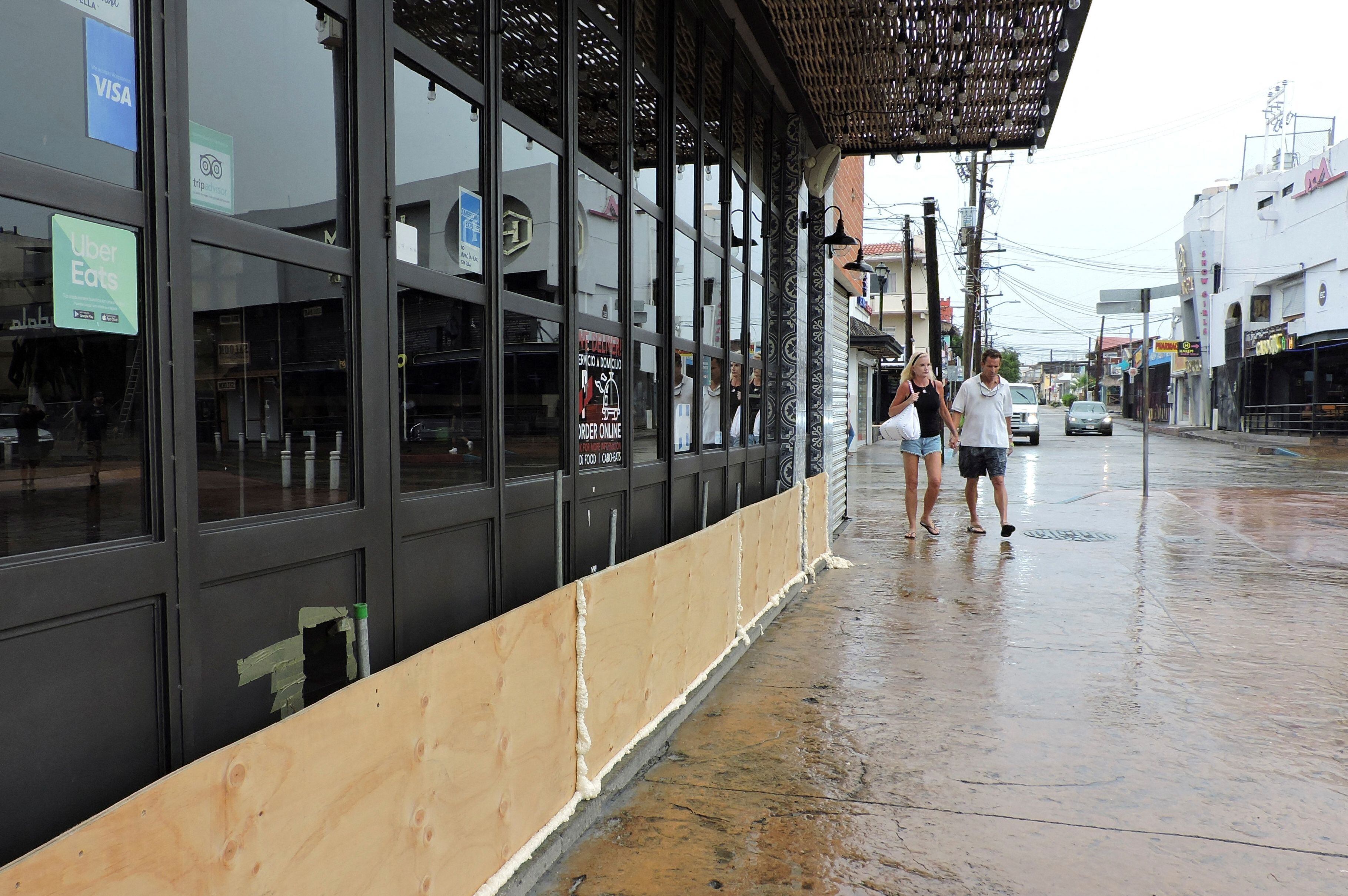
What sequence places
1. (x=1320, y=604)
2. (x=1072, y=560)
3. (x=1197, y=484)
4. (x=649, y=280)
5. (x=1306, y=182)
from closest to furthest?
(x=649, y=280), (x=1320, y=604), (x=1072, y=560), (x=1197, y=484), (x=1306, y=182)

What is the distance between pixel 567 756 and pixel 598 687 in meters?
0.33

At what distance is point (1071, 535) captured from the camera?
10.3 meters

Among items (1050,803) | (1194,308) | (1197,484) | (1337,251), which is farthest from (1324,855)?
(1194,308)

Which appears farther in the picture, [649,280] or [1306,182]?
[1306,182]

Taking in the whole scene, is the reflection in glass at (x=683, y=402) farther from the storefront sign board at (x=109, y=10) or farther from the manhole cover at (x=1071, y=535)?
the manhole cover at (x=1071, y=535)

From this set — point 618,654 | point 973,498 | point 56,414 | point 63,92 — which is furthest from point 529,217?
point 973,498

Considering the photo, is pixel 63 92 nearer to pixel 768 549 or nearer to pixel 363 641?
pixel 363 641

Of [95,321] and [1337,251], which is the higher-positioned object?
[1337,251]

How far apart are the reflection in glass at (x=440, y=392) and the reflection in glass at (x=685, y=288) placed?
228cm

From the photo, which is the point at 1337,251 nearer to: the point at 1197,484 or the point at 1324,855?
the point at 1197,484

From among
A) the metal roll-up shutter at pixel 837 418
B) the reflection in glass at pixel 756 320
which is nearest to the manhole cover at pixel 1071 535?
the metal roll-up shutter at pixel 837 418

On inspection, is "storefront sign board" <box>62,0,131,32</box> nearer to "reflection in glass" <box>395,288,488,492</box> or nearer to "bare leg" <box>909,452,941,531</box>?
"reflection in glass" <box>395,288,488,492</box>

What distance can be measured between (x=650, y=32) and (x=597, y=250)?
A: 149 centimetres

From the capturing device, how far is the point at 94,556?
184 centimetres
